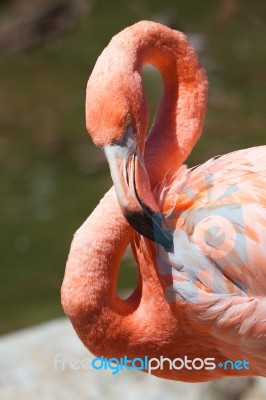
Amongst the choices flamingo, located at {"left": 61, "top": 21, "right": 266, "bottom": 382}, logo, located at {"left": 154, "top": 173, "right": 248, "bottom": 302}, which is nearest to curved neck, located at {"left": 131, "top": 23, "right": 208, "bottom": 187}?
flamingo, located at {"left": 61, "top": 21, "right": 266, "bottom": 382}

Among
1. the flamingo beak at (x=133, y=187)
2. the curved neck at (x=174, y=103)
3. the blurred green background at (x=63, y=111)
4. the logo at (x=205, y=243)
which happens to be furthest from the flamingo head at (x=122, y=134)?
the blurred green background at (x=63, y=111)

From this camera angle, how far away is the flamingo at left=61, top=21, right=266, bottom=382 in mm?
3320

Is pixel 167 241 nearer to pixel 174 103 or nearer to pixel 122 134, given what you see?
pixel 122 134

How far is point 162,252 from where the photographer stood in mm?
3514

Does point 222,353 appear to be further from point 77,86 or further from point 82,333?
point 77,86

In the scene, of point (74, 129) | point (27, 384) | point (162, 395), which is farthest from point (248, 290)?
point (74, 129)

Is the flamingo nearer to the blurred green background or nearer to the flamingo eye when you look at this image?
the flamingo eye

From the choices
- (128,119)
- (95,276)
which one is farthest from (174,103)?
(95,276)

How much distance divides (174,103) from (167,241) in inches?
27.0

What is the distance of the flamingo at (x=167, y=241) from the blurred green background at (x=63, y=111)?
3915 millimetres

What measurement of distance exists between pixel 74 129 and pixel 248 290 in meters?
7.75

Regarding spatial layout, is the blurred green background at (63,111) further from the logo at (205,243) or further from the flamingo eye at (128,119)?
the flamingo eye at (128,119)

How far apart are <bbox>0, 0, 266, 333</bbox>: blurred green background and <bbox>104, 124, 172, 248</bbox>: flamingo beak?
4273 mm

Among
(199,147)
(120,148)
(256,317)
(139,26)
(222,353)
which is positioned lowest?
(199,147)
